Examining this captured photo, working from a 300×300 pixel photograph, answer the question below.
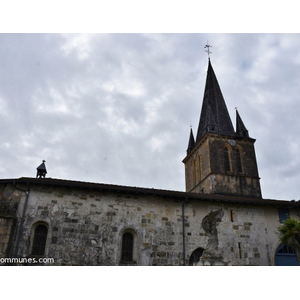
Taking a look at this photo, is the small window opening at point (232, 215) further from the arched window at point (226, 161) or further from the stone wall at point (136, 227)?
the arched window at point (226, 161)

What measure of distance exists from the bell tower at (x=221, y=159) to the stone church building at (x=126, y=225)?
852cm

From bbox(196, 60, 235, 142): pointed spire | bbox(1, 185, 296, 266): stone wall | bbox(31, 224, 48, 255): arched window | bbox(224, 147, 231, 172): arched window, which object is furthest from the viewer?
bbox(196, 60, 235, 142): pointed spire

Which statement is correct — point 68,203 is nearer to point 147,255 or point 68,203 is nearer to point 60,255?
point 60,255

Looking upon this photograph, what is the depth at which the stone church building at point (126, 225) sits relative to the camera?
13578 millimetres

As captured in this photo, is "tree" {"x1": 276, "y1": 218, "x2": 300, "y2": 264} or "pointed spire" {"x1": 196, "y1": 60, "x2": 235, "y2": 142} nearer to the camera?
"tree" {"x1": 276, "y1": 218, "x2": 300, "y2": 264}

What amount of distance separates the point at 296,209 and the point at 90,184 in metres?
12.6

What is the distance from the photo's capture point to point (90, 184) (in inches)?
593

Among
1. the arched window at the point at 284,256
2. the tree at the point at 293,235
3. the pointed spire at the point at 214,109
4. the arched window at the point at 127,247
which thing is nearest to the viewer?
the tree at the point at 293,235

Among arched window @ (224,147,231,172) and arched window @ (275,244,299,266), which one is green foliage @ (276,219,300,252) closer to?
arched window @ (275,244,299,266)

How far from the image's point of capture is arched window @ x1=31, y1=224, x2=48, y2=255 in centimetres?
1355

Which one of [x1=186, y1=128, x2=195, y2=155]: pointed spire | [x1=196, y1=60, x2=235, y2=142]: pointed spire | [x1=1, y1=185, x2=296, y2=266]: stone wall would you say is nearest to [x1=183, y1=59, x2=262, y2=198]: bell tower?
[x1=196, y1=60, x2=235, y2=142]: pointed spire

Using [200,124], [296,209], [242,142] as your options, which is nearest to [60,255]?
[296,209]

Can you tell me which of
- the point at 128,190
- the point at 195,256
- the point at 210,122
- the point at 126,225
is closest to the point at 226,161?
the point at 210,122

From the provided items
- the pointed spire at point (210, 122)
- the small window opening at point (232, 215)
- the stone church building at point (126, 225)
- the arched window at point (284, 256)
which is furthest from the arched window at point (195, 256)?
the pointed spire at point (210, 122)
